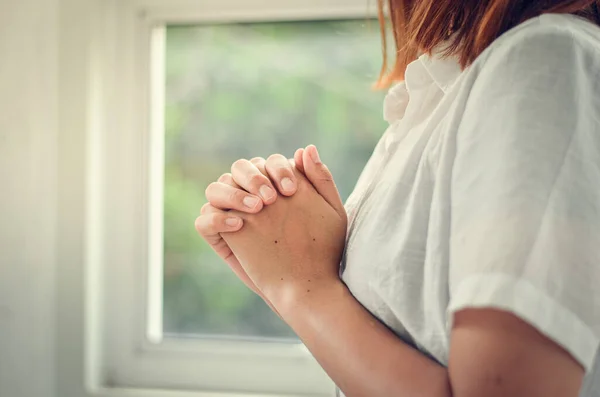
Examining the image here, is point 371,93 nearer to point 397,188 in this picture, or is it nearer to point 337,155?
point 337,155

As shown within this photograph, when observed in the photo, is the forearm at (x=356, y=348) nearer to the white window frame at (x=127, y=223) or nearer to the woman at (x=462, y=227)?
the woman at (x=462, y=227)

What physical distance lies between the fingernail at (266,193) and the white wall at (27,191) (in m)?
0.62

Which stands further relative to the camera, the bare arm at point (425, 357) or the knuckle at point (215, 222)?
the knuckle at point (215, 222)

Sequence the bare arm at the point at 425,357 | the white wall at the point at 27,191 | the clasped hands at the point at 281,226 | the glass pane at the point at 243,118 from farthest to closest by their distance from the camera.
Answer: the glass pane at the point at 243,118, the white wall at the point at 27,191, the clasped hands at the point at 281,226, the bare arm at the point at 425,357

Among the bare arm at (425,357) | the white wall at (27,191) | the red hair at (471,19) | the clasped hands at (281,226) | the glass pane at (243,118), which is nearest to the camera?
the bare arm at (425,357)

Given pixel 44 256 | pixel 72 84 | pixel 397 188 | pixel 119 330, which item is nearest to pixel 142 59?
pixel 72 84

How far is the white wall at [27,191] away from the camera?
0.99m

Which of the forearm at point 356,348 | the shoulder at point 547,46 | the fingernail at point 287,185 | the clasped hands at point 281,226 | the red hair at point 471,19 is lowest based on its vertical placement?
the forearm at point 356,348

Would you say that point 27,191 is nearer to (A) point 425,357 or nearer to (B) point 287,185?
(B) point 287,185

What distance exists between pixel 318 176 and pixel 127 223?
0.64m

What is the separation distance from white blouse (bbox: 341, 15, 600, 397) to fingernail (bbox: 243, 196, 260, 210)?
0.44 ft

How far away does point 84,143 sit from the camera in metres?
1.06

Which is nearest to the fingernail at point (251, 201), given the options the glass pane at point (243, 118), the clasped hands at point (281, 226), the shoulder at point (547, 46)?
the clasped hands at point (281, 226)

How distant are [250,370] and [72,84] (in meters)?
0.64
